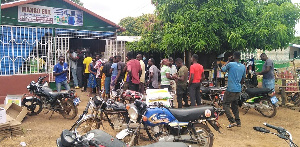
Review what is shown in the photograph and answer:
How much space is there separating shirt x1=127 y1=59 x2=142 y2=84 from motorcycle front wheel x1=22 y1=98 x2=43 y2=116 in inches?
106

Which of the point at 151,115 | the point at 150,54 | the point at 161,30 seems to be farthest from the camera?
the point at 150,54

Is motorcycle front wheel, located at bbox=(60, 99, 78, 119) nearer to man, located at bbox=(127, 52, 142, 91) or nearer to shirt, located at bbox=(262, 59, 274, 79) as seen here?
man, located at bbox=(127, 52, 142, 91)

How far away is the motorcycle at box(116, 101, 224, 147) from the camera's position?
466cm

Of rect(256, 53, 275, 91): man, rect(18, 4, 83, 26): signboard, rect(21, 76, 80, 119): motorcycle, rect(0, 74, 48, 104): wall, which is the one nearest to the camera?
rect(21, 76, 80, 119): motorcycle

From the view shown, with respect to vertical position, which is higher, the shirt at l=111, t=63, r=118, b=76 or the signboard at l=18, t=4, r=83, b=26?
the signboard at l=18, t=4, r=83, b=26

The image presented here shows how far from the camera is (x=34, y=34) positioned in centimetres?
1088

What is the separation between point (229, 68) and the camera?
6.53 metres

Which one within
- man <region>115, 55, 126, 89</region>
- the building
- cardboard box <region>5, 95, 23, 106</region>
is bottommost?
cardboard box <region>5, 95, 23, 106</region>

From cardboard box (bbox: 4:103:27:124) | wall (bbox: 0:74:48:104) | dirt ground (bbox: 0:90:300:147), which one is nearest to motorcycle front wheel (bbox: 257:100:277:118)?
dirt ground (bbox: 0:90:300:147)

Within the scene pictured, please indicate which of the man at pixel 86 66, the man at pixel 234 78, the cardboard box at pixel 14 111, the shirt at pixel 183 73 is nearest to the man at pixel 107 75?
the man at pixel 86 66

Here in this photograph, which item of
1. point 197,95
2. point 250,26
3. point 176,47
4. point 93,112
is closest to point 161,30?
point 176,47

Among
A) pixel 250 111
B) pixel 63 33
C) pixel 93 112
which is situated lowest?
pixel 250 111

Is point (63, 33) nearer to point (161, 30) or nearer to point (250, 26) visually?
point (161, 30)

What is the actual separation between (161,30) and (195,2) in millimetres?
2447
